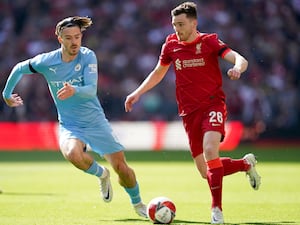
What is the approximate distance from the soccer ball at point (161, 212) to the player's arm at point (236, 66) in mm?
1655

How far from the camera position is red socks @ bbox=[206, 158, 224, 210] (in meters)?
9.33

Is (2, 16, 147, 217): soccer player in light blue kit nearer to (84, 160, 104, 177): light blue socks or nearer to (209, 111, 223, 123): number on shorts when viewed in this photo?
(84, 160, 104, 177): light blue socks

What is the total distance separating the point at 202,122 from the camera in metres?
9.84

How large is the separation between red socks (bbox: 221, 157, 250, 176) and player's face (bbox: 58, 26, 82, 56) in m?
2.34

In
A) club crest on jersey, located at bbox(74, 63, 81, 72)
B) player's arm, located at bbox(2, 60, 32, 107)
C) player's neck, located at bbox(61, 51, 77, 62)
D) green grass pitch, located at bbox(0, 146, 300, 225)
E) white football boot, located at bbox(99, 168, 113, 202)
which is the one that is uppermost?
player's neck, located at bbox(61, 51, 77, 62)

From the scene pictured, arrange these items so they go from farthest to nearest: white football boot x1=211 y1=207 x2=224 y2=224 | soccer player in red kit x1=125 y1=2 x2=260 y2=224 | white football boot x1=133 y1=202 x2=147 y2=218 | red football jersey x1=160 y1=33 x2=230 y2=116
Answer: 1. white football boot x1=133 y1=202 x2=147 y2=218
2. red football jersey x1=160 y1=33 x2=230 y2=116
3. soccer player in red kit x1=125 y1=2 x2=260 y2=224
4. white football boot x1=211 y1=207 x2=224 y2=224

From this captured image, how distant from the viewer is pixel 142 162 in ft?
65.3

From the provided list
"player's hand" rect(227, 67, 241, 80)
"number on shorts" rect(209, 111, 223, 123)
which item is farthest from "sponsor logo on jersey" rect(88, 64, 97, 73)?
"player's hand" rect(227, 67, 241, 80)

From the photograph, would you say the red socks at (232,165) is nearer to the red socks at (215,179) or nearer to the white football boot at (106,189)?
the red socks at (215,179)

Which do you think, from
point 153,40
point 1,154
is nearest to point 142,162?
point 1,154

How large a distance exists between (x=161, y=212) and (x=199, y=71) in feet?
5.95

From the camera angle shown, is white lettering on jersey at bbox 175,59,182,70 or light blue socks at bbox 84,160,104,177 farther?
light blue socks at bbox 84,160,104,177

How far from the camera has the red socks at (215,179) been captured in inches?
367

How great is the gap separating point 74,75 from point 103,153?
1044 millimetres
